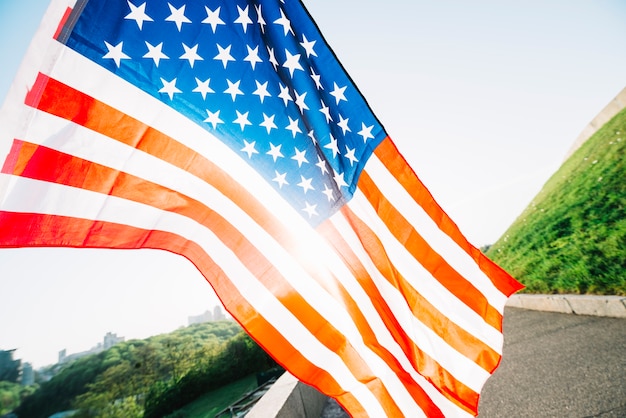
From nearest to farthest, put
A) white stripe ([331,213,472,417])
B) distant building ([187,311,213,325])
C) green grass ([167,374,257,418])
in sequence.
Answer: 1. white stripe ([331,213,472,417])
2. green grass ([167,374,257,418])
3. distant building ([187,311,213,325])

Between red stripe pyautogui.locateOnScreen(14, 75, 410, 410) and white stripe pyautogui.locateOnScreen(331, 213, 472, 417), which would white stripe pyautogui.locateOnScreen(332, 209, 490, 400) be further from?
red stripe pyautogui.locateOnScreen(14, 75, 410, 410)

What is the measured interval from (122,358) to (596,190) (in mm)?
55289

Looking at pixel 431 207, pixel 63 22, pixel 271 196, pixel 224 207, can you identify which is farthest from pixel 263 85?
pixel 431 207

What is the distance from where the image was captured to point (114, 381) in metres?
38.7

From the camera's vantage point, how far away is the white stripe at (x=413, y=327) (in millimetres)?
1802

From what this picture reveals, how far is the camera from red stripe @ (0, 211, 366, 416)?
1374 mm

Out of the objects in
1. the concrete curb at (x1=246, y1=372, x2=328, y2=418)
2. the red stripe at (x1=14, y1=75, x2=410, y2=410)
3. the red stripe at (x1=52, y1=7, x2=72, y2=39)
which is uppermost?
the red stripe at (x1=52, y1=7, x2=72, y2=39)

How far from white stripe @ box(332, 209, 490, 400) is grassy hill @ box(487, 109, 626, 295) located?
412 cm

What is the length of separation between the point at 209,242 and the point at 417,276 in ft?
4.40

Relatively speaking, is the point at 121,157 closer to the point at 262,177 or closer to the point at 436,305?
the point at 262,177

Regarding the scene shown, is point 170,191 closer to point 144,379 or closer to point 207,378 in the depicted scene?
point 207,378

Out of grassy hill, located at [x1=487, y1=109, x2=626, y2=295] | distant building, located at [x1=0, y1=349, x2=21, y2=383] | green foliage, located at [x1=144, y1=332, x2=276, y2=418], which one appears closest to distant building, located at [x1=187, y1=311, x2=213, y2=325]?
distant building, located at [x1=0, y1=349, x2=21, y2=383]

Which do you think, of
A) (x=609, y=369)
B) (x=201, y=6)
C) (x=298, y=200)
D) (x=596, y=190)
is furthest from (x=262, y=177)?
Answer: (x=596, y=190)

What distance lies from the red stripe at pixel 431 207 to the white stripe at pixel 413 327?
0.49 m
